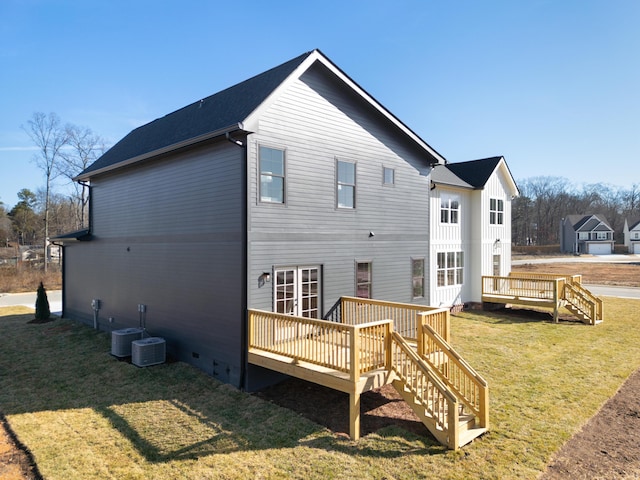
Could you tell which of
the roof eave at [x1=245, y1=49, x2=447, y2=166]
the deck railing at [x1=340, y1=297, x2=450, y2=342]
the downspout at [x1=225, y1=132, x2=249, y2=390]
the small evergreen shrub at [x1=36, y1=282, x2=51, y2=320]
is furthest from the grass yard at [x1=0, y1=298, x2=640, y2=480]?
the roof eave at [x1=245, y1=49, x2=447, y2=166]

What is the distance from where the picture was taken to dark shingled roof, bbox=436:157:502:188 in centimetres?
1791

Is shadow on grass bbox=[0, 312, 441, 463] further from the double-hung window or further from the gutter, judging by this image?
the gutter

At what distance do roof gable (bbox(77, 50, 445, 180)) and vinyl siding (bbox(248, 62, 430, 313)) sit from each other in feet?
1.23

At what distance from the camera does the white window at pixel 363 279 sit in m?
11.2

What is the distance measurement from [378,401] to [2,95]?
2825 cm

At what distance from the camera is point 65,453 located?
19.5ft

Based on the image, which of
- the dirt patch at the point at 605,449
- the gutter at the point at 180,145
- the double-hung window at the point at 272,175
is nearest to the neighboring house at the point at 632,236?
the dirt patch at the point at 605,449

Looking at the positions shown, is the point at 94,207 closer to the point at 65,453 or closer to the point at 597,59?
the point at 65,453

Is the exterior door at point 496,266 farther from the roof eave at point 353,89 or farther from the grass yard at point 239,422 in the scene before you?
the roof eave at point 353,89

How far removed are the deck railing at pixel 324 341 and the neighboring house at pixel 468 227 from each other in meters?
9.20

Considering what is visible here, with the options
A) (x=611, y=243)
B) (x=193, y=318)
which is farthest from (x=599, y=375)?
(x=611, y=243)

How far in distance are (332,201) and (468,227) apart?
10.1 metres

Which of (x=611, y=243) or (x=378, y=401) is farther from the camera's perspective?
(x=611, y=243)

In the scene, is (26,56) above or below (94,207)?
above
